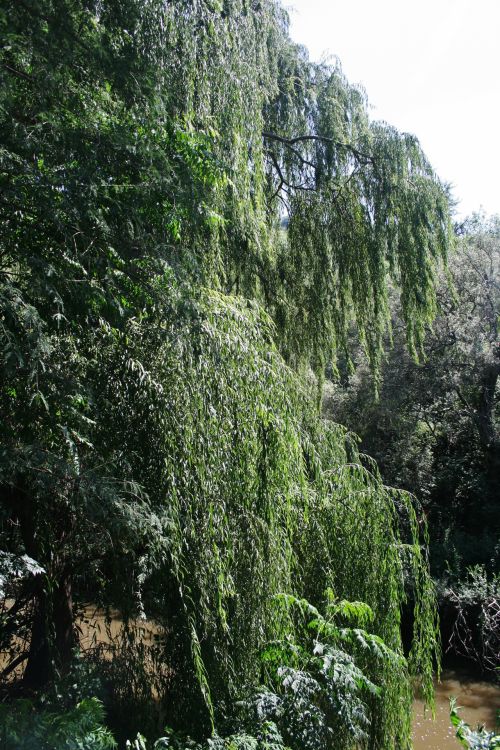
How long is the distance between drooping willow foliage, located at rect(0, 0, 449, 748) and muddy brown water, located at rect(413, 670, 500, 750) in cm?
317

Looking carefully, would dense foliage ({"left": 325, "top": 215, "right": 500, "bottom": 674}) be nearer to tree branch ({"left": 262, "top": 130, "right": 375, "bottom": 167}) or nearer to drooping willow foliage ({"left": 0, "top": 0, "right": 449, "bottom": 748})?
tree branch ({"left": 262, "top": 130, "right": 375, "bottom": 167})

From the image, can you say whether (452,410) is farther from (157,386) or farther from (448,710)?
(157,386)

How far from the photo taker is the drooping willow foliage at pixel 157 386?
3.27 metres

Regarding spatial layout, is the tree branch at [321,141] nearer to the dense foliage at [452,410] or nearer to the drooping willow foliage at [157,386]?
the drooping willow foliage at [157,386]

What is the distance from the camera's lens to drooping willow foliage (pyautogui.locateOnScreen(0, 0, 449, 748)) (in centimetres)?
327

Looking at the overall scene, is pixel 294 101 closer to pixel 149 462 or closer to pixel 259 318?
pixel 259 318

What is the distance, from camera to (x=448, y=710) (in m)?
8.36

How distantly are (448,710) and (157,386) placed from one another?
7051mm

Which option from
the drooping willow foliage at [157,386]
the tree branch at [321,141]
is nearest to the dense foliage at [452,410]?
the tree branch at [321,141]

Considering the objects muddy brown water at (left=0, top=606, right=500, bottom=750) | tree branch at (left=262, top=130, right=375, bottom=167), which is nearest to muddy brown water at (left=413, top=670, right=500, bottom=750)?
muddy brown water at (left=0, top=606, right=500, bottom=750)

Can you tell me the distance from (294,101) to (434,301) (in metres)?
2.51

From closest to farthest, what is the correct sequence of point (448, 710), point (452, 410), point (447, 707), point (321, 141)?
point (321, 141)
point (448, 710)
point (447, 707)
point (452, 410)

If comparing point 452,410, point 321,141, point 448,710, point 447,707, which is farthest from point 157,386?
point 452,410

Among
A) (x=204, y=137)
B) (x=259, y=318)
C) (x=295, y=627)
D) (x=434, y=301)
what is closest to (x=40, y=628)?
(x=295, y=627)
